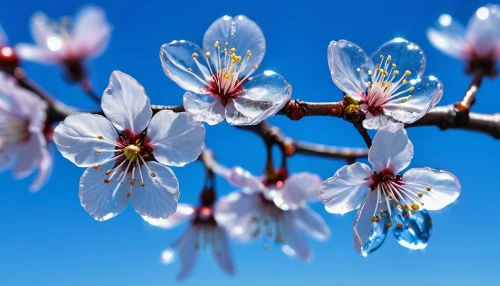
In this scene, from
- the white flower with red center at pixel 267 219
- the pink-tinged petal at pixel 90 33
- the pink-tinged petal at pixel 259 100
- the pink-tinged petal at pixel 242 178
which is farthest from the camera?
the pink-tinged petal at pixel 90 33

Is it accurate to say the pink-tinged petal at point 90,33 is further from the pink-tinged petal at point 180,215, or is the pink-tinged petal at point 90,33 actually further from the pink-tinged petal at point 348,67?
the pink-tinged petal at point 348,67

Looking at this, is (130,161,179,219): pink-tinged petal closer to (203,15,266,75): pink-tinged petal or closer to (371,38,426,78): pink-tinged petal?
(203,15,266,75): pink-tinged petal

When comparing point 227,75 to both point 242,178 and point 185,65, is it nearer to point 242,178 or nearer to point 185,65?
point 185,65

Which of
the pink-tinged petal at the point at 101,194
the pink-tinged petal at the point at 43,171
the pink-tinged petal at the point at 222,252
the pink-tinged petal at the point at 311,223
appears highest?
the pink-tinged petal at the point at 311,223

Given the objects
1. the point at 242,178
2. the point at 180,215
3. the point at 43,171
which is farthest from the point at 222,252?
the point at 43,171

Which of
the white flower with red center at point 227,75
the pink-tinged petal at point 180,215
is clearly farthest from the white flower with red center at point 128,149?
the pink-tinged petal at point 180,215

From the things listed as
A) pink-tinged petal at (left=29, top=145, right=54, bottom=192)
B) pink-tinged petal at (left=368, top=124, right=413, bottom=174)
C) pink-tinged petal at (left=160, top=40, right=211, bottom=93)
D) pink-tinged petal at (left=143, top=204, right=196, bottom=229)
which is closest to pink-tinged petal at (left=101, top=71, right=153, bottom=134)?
pink-tinged petal at (left=160, top=40, right=211, bottom=93)
